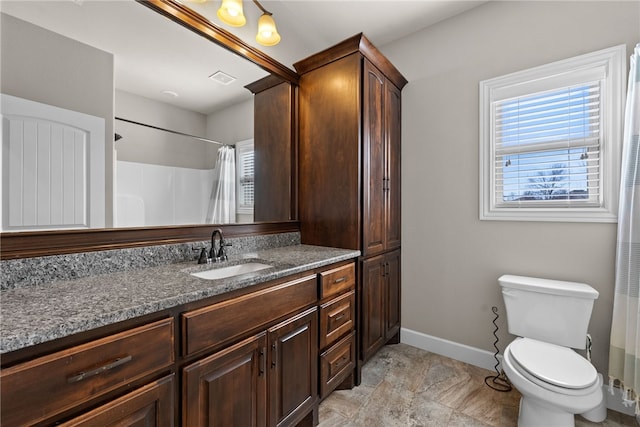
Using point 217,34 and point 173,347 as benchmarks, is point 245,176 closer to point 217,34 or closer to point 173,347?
point 217,34

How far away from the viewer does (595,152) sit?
5.96ft

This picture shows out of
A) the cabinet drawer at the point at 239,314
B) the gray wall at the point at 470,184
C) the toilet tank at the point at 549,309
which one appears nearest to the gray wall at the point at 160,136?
the cabinet drawer at the point at 239,314

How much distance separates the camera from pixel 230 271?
1616 mm

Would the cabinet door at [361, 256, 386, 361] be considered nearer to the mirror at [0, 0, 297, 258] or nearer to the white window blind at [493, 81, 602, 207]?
the mirror at [0, 0, 297, 258]

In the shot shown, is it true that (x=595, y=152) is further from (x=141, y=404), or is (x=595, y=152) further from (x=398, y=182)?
(x=141, y=404)

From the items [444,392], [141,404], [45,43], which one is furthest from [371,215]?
[45,43]

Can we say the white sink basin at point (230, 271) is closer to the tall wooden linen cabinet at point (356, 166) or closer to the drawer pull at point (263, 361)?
the drawer pull at point (263, 361)

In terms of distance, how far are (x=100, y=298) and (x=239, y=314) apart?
471mm

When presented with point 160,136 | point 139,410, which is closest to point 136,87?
point 160,136

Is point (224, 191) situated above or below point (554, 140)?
below

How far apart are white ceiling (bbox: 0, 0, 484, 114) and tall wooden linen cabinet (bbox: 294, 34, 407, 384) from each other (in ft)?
1.45

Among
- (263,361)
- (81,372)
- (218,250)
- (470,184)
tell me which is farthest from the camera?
(470,184)

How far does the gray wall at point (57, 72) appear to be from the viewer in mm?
1077

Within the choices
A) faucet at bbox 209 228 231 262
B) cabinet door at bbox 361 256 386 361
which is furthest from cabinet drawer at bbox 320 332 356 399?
faucet at bbox 209 228 231 262
